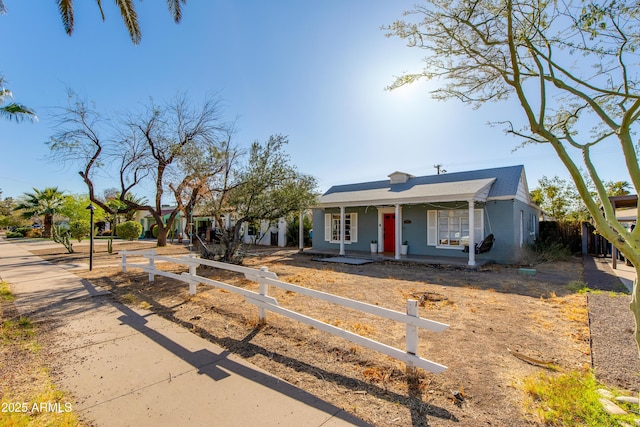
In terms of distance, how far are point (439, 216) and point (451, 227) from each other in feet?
2.27

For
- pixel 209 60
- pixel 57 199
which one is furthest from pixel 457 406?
pixel 57 199

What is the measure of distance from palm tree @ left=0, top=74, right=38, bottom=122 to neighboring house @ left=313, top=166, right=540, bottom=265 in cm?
1184

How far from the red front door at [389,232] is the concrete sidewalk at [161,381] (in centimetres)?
1156

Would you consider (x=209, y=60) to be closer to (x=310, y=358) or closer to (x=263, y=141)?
(x=263, y=141)

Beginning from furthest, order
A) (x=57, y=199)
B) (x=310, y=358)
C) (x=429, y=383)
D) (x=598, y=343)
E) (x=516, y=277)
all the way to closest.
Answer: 1. (x=57, y=199)
2. (x=516, y=277)
3. (x=598, y=343)
4. (x=310, y=358)
5. (x=429, y=383)

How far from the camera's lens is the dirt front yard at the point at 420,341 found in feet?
8.68

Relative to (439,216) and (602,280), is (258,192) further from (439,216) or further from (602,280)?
(602,280)

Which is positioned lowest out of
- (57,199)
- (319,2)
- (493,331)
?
(493,331)

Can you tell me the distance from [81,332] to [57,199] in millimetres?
33233

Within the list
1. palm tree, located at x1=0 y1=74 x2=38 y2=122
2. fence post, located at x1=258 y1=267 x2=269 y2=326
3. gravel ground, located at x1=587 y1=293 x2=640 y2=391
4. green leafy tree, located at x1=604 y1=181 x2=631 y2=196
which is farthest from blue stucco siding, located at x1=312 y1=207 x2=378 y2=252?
green leafy tree, located at x1=604 y1=181 x2=631 y2=196

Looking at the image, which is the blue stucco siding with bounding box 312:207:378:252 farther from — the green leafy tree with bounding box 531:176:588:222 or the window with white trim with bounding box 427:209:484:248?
the green leafy tree with bounding box 531:176:588:222

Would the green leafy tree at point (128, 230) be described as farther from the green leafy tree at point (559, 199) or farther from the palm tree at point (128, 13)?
the green leafy tree at point (559, 199)

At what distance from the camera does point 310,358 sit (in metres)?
3.51

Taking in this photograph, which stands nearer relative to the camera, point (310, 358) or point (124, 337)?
point (310, 358)
